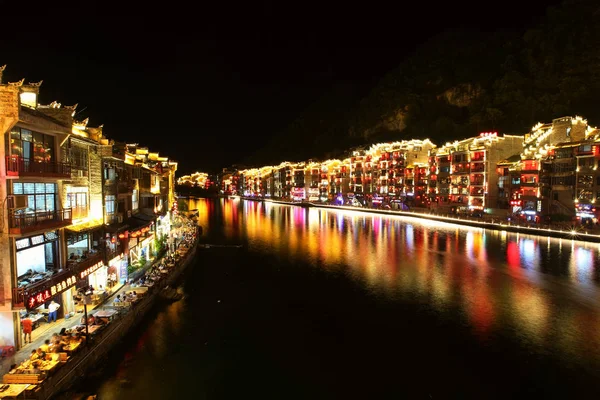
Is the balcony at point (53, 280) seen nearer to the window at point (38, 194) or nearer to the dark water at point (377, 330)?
the window at point (38, 194)

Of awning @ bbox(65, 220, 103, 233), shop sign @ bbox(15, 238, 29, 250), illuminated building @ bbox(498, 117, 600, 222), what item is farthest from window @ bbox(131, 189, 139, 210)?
illuminated building @ bbox(498, 117, 600, 222)

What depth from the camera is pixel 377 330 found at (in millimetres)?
26656

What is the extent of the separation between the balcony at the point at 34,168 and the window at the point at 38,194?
78 cm

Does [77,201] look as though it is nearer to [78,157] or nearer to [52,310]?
[78,157]

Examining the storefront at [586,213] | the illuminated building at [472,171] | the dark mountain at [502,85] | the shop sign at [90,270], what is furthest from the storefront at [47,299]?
the dark mountain at [502,85]

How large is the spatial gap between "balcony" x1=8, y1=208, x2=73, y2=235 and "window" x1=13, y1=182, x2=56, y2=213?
0.50m

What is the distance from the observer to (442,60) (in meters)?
188

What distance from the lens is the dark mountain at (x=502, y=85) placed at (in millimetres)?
116938

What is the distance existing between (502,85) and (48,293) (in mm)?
148909

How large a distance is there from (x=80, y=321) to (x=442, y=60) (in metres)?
199

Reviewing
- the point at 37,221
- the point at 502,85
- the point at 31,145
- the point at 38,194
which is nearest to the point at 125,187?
the point at 38,194

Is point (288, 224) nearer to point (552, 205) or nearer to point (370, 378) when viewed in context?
point (552, 205)

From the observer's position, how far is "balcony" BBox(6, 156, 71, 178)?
1656cm

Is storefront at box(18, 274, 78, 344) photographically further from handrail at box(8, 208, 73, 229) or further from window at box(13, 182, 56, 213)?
window at box(13, 182, 56, 213)
